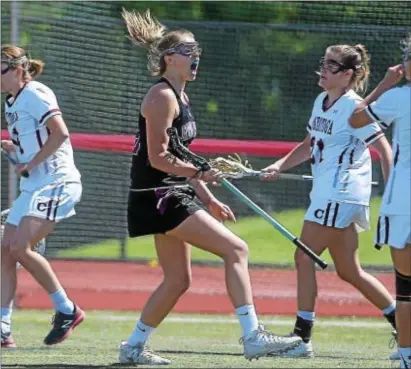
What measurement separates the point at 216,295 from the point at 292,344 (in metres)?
4.70

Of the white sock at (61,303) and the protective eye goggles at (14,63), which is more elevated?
the protective eye goggles at (14,63)

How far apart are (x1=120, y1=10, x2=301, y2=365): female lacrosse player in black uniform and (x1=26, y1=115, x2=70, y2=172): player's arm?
1.02 metres

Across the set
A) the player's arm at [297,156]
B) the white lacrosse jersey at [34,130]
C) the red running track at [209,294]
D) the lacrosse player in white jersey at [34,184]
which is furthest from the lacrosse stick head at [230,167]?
the red running track at [209,294]

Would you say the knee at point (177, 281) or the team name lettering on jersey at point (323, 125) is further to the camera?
the team name lettering on jersey at point (323, 125)

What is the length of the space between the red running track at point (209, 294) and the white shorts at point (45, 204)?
134 inches

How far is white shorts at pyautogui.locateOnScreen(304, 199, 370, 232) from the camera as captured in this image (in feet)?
24.8

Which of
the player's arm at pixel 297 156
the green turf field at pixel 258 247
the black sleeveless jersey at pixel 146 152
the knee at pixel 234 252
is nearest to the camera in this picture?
the knee at pixel 234 252

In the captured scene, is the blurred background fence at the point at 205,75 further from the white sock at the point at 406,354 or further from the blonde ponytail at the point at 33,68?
the white sock at the point at 406,354

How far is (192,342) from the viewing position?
8617mm

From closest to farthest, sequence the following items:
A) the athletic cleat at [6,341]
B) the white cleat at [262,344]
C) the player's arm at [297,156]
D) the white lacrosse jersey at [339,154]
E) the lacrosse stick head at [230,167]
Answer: the white cleat at [262,344]
the lacrosse stick head at [230,167]
the white lacrosse jersey at [339,154]
the athletic cleat at [6,341]
the player's arm at [297,156]

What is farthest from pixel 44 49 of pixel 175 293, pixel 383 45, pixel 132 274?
pixel 175 293

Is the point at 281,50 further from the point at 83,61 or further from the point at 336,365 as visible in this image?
the point at 336,365

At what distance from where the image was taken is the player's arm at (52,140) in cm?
776

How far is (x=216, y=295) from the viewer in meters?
11.4
